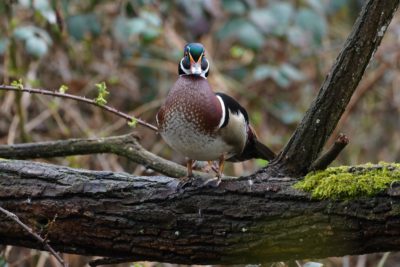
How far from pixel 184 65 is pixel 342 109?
1.92 feet

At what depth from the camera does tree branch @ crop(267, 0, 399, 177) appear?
83.3 inches

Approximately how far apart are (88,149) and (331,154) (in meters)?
1.17

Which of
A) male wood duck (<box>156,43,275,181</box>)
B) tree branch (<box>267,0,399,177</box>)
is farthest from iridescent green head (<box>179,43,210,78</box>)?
tree branch (<box>267,0,399,177</box>)

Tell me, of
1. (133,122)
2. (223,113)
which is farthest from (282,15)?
(223,113)

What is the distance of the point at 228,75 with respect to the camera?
553 centimetres

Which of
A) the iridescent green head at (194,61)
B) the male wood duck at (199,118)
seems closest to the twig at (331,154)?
the male wood duck at (199,118)

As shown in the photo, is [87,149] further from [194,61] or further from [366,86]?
[366,86]

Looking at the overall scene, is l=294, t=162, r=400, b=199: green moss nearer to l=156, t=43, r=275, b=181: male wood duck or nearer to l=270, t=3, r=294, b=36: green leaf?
l=156, t=43, r=275, b=181: male wood duck

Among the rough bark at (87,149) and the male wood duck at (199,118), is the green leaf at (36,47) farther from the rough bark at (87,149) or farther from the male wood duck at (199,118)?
the male wood duck at (199,118)

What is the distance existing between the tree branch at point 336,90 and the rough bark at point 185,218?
0.29 feet

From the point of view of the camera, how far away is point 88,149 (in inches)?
116

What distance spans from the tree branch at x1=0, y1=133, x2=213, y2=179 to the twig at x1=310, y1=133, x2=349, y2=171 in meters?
0.84

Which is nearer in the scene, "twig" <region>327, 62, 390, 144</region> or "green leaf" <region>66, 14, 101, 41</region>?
"green leaf" <region>66, 14, 101, 41</region>

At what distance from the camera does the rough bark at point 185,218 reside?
2.05 meters
